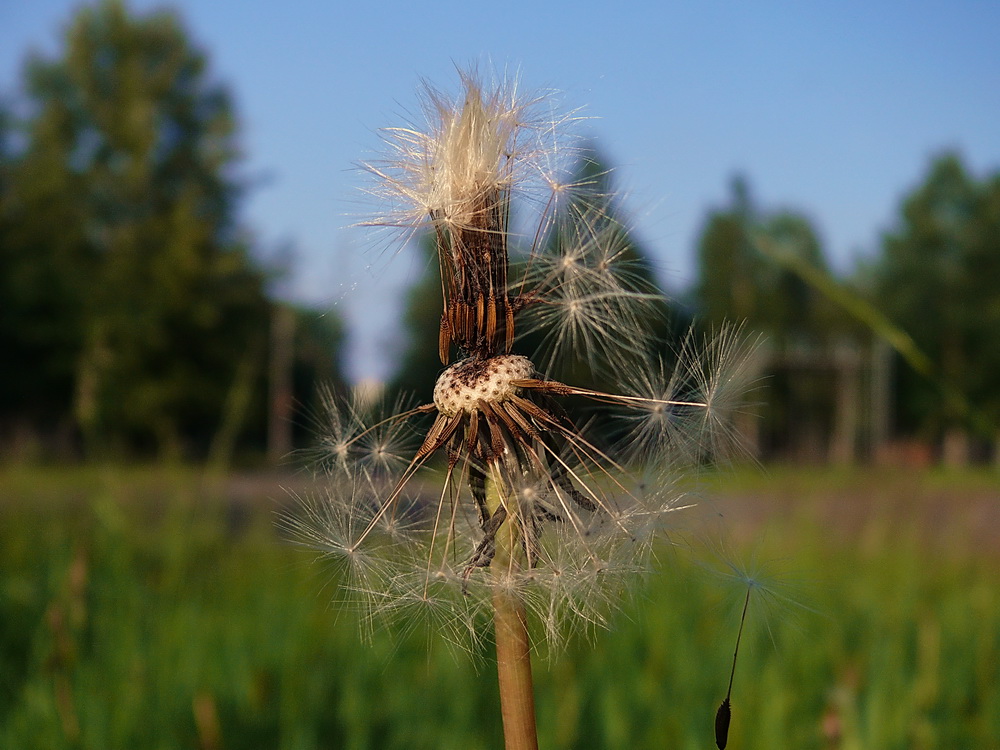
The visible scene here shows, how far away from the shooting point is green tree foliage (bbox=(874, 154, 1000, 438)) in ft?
92.7

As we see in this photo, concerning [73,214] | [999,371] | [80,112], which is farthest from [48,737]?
[999,371]

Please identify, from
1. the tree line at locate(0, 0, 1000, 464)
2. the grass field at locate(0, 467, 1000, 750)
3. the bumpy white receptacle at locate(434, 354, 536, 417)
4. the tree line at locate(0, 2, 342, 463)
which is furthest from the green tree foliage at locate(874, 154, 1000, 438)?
the bumpy white receptacle at locate(434, 354, 536, 417)

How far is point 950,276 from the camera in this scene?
95.7 feet

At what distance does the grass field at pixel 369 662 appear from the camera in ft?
6.93

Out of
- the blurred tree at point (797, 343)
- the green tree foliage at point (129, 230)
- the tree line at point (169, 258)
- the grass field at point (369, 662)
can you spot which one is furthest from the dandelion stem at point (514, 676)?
the blurred tree at point (797, 343)

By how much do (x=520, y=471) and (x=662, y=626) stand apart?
114 inches

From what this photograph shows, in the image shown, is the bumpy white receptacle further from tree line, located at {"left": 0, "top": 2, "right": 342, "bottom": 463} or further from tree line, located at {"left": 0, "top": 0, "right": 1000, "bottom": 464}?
tree line, located at {"left": 0, "top": 2, "right": 342, "bottom": 463}

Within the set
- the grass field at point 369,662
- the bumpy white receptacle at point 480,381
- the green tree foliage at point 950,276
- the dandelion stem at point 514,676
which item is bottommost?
the grass field at point 369,662

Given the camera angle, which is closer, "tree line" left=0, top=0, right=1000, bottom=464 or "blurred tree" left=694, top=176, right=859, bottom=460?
"tree line" left=0, top=0, right=1000, bottom=464

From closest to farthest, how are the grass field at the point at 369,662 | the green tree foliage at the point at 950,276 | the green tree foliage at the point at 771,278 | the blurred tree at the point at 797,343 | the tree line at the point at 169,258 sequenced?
the grass field at the point at 369,662
the tree line at the point at 169,258
the green tree foliage at the point at 950,276
the green tree foliage at the point at 771,278
the blurred tree at the point at 797,343

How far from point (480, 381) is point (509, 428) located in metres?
0.04

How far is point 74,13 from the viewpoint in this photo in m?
26.5

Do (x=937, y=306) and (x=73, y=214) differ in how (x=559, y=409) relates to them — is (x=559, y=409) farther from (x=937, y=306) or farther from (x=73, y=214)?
(x=937, y=306)

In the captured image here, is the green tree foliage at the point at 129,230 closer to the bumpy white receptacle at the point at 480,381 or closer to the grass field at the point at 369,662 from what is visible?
the grass field at the point at 369,662
